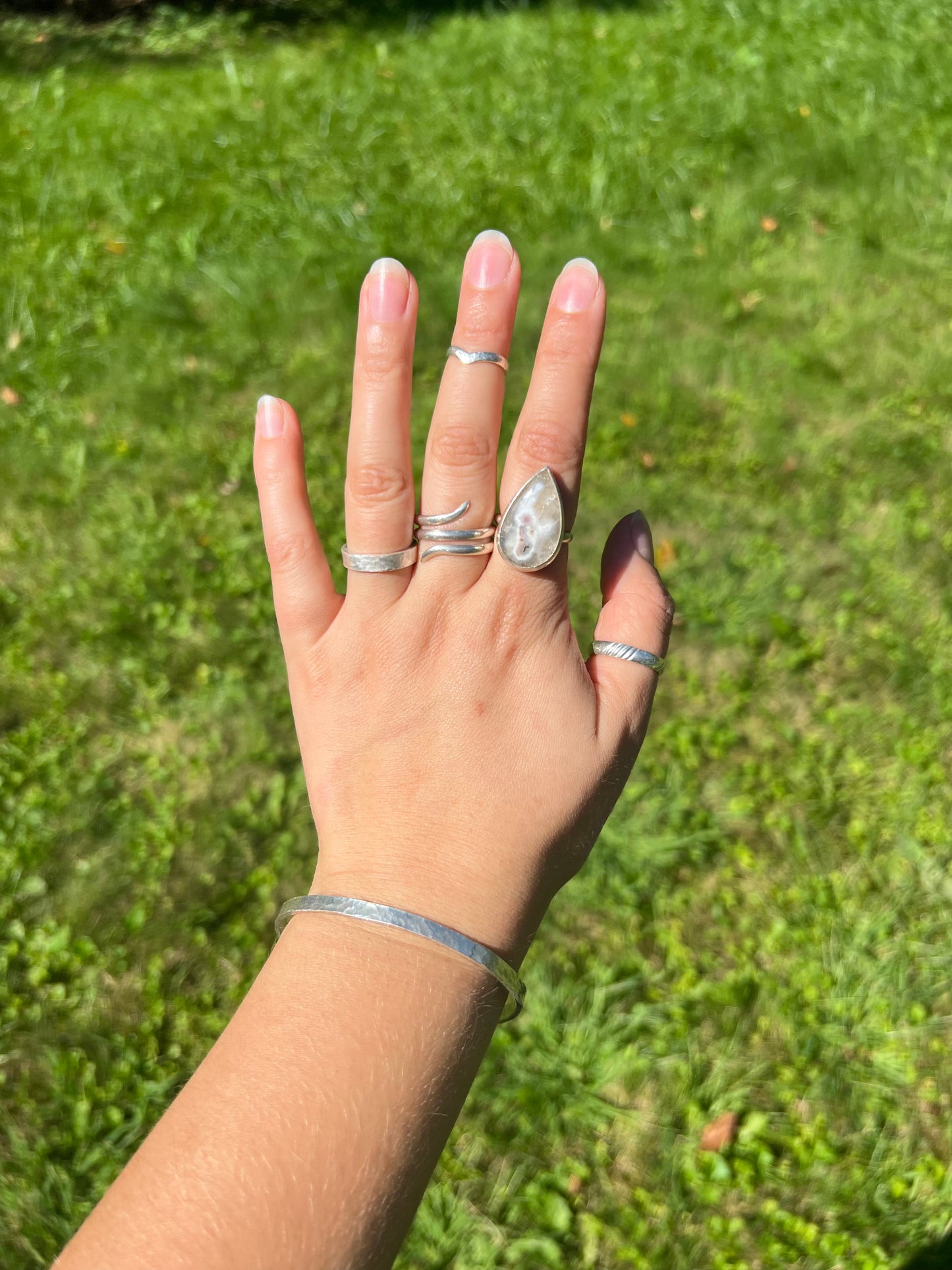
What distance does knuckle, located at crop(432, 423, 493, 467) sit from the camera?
7.00 feet

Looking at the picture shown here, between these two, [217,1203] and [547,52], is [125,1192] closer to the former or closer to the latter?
[217,1203]

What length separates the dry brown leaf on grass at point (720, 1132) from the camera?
2715 millimetres

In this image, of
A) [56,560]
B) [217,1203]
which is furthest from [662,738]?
[56,560]

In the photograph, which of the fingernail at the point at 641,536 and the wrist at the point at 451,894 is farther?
the fingernail at the point at 641,536

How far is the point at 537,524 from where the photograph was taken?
79.3 inches

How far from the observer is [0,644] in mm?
3695

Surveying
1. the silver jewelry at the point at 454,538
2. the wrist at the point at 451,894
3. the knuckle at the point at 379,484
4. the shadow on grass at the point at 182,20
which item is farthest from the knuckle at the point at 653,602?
the shadow on grass at the point at 182,20

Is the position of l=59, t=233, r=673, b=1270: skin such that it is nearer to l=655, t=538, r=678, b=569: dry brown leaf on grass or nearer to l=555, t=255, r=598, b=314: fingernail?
l=555, t=255, r=598, b=314: fingernail

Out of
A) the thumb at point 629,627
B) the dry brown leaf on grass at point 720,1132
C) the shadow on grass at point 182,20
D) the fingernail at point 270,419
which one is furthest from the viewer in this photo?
the shadow on grass at point 182,20

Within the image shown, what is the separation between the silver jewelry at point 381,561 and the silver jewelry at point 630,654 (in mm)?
522

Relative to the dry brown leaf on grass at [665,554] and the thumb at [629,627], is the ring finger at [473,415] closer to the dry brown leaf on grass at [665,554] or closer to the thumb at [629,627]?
the thumb at [629,627]

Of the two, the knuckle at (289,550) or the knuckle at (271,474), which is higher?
the knuckle at (271,474)

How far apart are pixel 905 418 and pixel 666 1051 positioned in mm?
3254

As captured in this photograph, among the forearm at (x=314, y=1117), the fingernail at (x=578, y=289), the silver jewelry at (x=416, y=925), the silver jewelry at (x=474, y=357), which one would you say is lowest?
the forearm at (x=314, y=1117)
